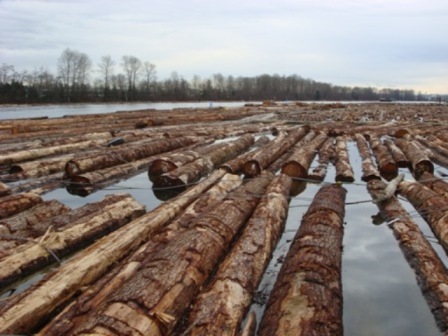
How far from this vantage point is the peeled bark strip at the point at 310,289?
135 inches

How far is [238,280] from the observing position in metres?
4.22

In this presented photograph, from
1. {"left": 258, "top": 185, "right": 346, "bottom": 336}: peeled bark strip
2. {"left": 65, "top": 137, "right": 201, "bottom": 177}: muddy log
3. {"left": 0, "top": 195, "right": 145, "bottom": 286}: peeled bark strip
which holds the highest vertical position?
{"left": 65, "top": 137, "right": 201, "bottom": 177}: muddy log

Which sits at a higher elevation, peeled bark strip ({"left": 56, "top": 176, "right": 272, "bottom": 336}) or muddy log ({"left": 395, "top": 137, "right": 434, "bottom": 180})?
muddy log ({"left": 395, "top": 137, "right": 434, "bottom": 180})

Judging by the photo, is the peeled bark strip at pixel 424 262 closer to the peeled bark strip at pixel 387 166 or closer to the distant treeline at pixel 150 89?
the peeled bark strip at pixel 387 166

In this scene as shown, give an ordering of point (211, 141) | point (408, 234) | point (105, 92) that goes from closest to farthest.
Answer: point (408, 234), point (211, 141), point (105, 92)

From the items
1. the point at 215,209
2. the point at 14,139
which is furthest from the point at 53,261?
the point at 14,139

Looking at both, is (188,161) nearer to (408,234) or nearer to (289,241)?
(289,241)

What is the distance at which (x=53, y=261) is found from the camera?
5250 millimetres

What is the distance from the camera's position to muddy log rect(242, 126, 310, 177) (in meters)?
10.2

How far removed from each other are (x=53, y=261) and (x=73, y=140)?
11.2m

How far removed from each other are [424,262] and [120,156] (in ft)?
29.2

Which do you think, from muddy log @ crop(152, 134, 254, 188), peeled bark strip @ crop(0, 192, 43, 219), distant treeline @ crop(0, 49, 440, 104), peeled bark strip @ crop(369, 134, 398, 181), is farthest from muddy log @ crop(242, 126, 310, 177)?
distant treeline @ crop(0, 49, 440, 104)

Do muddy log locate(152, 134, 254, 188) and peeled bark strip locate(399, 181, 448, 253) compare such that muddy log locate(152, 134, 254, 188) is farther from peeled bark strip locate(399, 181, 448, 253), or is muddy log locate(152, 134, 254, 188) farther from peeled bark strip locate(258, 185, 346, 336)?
peeled bark strip locate(399, 181, 448, 253)

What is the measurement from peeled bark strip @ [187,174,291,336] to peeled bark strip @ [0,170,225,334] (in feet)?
4.45
